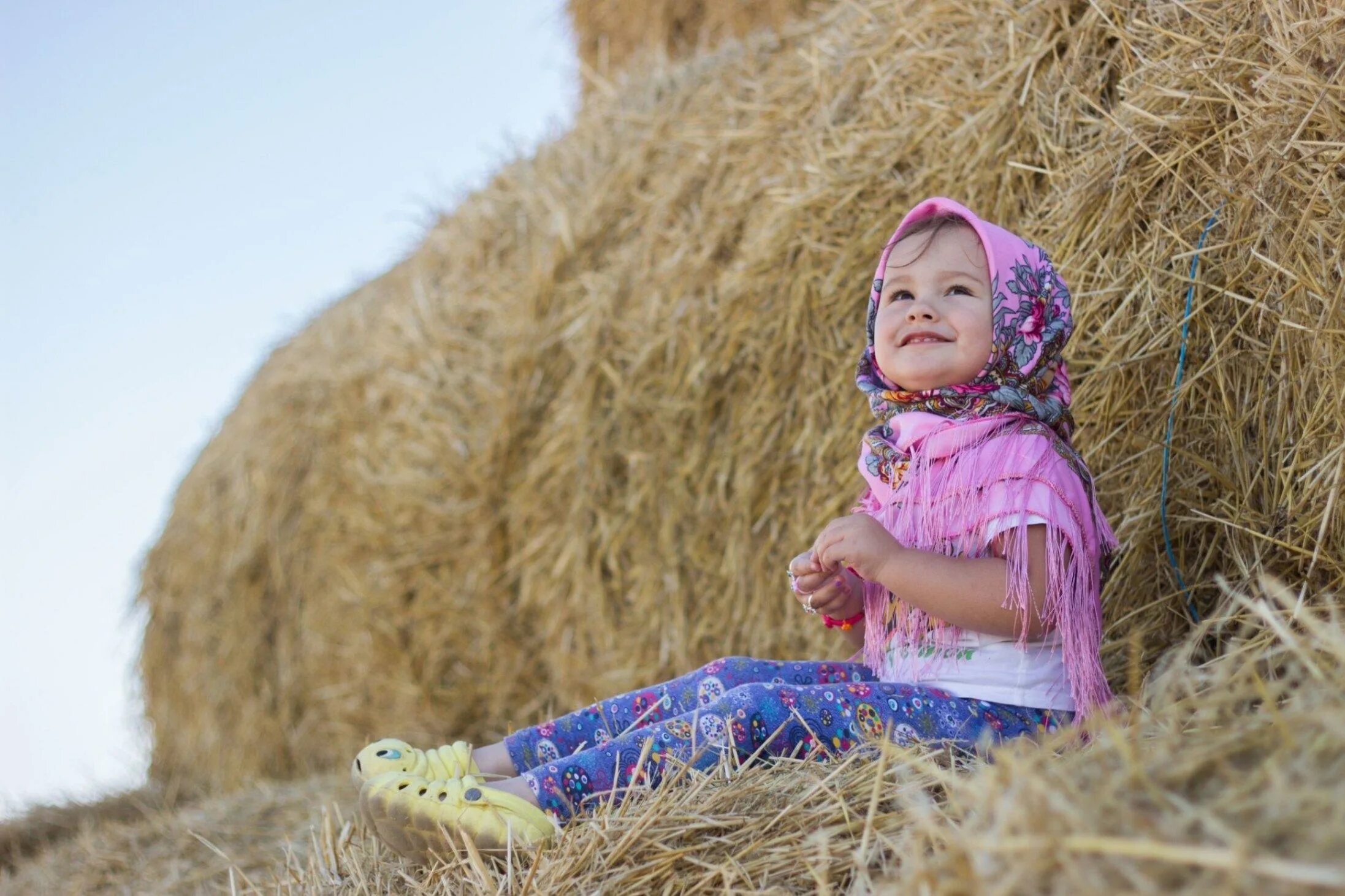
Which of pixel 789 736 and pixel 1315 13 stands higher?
pixel 1315 13

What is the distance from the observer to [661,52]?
10.7 feet

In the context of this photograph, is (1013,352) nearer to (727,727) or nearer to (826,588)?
(826,588)

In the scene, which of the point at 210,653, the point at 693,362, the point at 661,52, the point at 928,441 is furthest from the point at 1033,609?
the point at 210,653

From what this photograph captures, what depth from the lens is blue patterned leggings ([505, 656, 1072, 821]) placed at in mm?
1368

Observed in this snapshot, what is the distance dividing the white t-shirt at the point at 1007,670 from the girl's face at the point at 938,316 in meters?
0.23

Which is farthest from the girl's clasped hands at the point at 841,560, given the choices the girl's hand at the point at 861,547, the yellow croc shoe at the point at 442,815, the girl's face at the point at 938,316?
the yellow croc shoe at the point at 442,815

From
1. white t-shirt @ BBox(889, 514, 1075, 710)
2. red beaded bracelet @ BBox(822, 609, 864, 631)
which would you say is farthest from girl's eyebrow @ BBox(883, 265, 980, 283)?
red beaded bracelet @ BBox(822, 609, 864, 631)

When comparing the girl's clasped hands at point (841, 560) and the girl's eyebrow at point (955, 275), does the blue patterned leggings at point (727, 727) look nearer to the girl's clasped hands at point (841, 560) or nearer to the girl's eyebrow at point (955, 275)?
the girl's clasped hands at point (841, 560)

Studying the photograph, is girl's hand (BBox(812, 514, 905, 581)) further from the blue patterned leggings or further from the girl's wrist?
the blue patterned leggings

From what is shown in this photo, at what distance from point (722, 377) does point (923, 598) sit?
1.10 metres

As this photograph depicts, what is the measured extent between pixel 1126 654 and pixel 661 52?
219cm

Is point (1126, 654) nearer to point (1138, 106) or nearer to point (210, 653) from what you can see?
point (1138, 106)

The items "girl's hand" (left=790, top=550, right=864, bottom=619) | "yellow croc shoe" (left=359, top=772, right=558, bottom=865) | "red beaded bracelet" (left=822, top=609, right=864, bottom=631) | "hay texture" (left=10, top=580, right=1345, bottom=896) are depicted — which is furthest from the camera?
"red beaded bracelet" (left=822, top=609, right=864, bottom=631)

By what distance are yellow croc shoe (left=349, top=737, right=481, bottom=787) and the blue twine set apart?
1.05 meters
